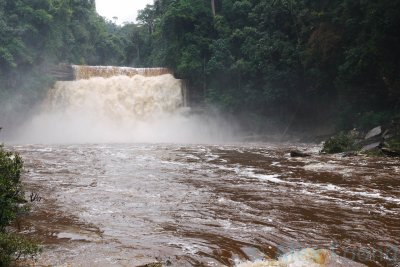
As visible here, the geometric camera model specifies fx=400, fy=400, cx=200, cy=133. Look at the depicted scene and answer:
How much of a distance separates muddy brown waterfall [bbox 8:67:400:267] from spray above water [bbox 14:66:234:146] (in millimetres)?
13366

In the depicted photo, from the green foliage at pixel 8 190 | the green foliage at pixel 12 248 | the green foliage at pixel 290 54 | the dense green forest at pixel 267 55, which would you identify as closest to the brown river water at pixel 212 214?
the green foliage at pixel 12 248

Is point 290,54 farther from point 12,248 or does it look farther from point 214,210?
point 12,248

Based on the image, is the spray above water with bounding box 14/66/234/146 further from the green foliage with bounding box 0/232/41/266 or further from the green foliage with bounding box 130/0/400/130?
the green foliage with bounding box 0/232/41/266

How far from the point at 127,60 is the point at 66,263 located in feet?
172

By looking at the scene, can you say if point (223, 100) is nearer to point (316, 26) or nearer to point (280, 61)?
point (280, 61)

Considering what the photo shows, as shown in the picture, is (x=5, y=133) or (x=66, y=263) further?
(x=5, y=133)

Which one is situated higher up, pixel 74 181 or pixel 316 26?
pixel 316 26

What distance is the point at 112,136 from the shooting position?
3066 centimetres

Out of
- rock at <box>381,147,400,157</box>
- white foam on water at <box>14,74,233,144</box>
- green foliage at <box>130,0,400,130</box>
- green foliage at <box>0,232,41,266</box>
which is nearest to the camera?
green foliage at <box>0,232,41,266</box>

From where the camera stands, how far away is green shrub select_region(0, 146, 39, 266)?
14.6ft

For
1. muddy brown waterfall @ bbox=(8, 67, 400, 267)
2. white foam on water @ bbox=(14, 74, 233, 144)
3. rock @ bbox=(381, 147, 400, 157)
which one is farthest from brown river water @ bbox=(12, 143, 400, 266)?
white foam on water @ bbox=(14, 74, 233, 144)

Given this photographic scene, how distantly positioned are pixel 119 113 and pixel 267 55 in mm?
12210

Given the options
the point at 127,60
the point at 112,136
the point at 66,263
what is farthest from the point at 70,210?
the point at 127,60

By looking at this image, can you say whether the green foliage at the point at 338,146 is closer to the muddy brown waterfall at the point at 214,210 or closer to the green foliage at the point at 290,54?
the muddy brown waterfall at the point at 214,210
